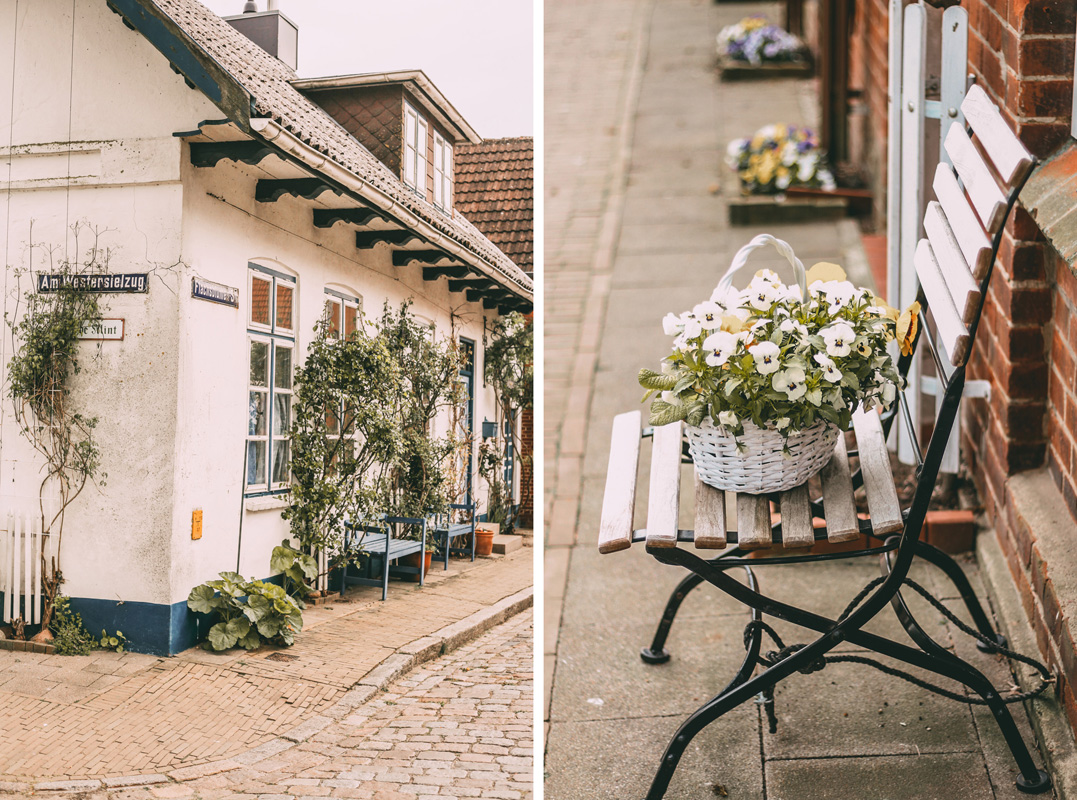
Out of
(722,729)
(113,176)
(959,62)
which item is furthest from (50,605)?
(959,62)

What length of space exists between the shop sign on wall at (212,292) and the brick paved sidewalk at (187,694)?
791 mm

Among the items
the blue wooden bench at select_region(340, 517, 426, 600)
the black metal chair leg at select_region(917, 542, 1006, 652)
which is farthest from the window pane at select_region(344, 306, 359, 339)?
the black metal chair leg at select_region(917, 542, 1006, 652)

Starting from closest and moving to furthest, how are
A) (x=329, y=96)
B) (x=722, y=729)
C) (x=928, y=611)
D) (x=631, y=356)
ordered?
1. (x=329, y=96)
2. (x=722, y=729)
3. (x=928, y=611)
4. (x=631, y=356)

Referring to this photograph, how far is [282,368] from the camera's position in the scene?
244 cm

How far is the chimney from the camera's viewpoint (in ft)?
8.11

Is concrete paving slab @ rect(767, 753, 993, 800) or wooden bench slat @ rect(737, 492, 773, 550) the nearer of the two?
wooden bench slat @ rect(737, 492, 773, 550)

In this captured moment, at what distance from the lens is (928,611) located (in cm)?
315

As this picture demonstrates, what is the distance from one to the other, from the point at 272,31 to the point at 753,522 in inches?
66.3

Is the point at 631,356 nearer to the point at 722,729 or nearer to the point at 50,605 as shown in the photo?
the point at 722,729

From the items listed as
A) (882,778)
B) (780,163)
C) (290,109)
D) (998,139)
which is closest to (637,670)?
(882,778)

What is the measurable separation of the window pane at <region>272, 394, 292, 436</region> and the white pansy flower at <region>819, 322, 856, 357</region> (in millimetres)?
1281

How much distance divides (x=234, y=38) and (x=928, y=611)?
8.54 ft

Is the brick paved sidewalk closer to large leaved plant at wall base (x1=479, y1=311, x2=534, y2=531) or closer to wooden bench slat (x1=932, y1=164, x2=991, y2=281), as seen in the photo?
large leaved plant at wall base (x1=479, y1=311, x2=534, y2=531)

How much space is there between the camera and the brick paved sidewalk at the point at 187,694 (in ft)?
7.41
